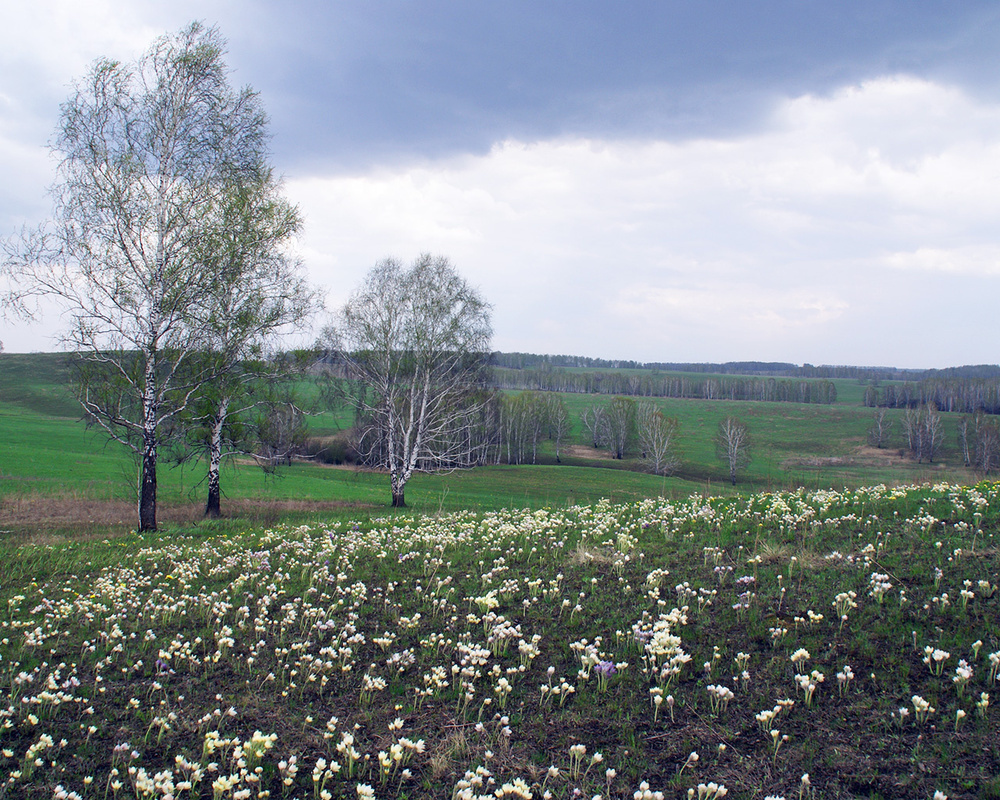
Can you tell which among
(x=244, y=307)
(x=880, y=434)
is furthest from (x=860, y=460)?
(x=244, y=307)

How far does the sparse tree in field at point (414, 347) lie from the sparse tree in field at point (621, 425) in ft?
238

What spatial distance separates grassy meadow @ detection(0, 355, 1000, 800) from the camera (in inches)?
148

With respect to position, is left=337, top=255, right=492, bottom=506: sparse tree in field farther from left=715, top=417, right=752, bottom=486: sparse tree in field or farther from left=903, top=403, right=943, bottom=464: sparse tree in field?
left=903, top=403, right=943, bottom=464: sparse tree in field

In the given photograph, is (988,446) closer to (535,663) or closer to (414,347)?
(414,347)

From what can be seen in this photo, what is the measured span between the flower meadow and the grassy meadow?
0.03 meters

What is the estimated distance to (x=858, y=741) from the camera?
3.82 metres

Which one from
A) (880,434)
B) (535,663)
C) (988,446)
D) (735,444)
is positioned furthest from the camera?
(880,434)

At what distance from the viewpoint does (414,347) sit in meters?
24.7

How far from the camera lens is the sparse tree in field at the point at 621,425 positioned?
311ft

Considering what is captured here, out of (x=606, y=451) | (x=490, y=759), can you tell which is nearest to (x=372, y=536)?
(x=490, y=759)

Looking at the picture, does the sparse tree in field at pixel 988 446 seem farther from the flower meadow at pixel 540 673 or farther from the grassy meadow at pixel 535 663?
the flower meadow at pixel 540 673

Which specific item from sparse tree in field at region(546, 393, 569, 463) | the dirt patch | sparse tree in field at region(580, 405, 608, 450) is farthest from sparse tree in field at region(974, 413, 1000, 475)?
sparse tree in field at region(546, 393, 569, 463)

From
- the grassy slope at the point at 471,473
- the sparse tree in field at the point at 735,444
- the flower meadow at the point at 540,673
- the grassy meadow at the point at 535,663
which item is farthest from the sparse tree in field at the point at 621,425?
the flower meadow at the point at 540,673

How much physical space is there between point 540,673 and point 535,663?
17 centimetres
